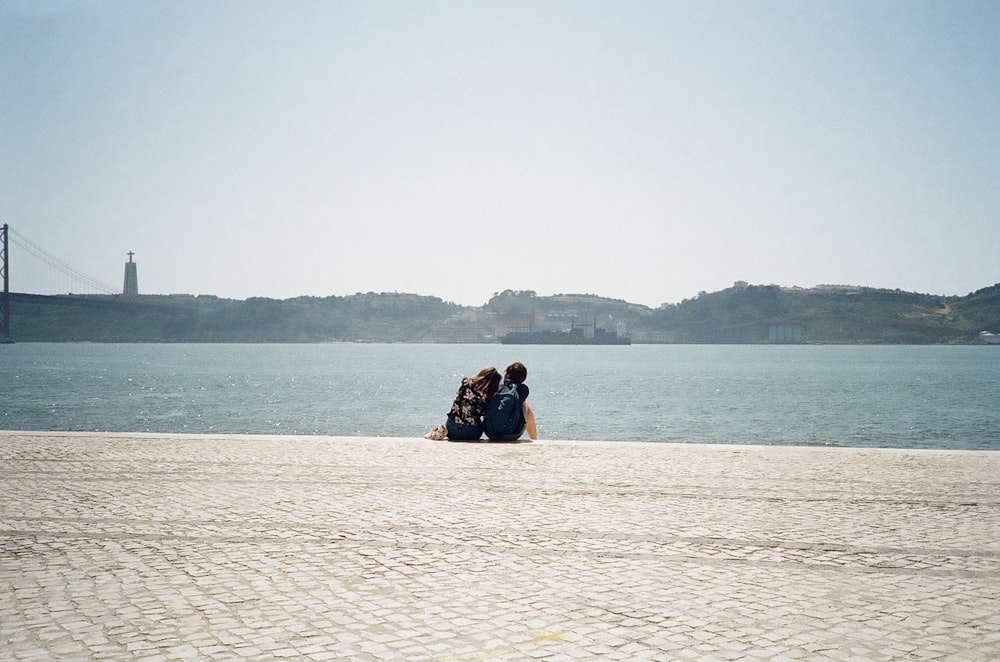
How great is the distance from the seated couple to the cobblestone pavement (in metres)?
2.23

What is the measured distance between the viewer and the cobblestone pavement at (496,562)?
3.69 meters

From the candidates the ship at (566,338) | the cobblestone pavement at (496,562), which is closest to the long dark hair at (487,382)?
the cobblestone pavement at (496,562)

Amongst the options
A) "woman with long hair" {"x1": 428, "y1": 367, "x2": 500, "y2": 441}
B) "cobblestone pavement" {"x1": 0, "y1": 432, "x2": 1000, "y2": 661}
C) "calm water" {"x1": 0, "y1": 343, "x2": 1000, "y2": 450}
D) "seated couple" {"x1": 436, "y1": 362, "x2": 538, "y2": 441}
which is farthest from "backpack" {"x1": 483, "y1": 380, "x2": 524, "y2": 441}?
"calm water" {"x1": 0, "y1": 343, "x2": 1000, "y2": 450}

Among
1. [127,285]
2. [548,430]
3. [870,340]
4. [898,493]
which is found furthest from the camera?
[870,340]

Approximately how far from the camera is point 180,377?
185ft

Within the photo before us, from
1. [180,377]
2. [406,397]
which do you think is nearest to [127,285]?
[180,377]

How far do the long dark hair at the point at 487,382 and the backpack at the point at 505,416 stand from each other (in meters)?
0.12

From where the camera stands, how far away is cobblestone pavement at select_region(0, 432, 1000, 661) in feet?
12.1

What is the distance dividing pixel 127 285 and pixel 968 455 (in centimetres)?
15440

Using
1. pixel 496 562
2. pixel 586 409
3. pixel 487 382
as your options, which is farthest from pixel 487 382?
pixel 586 409

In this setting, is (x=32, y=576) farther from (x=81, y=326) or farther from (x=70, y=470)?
(x=81, y=326)

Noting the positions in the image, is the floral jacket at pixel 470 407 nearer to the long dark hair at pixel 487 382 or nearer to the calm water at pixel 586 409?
the long dark hair at pixel 487 382

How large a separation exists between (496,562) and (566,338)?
170137mm

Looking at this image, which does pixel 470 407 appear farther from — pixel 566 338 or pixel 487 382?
pixel 566 338
